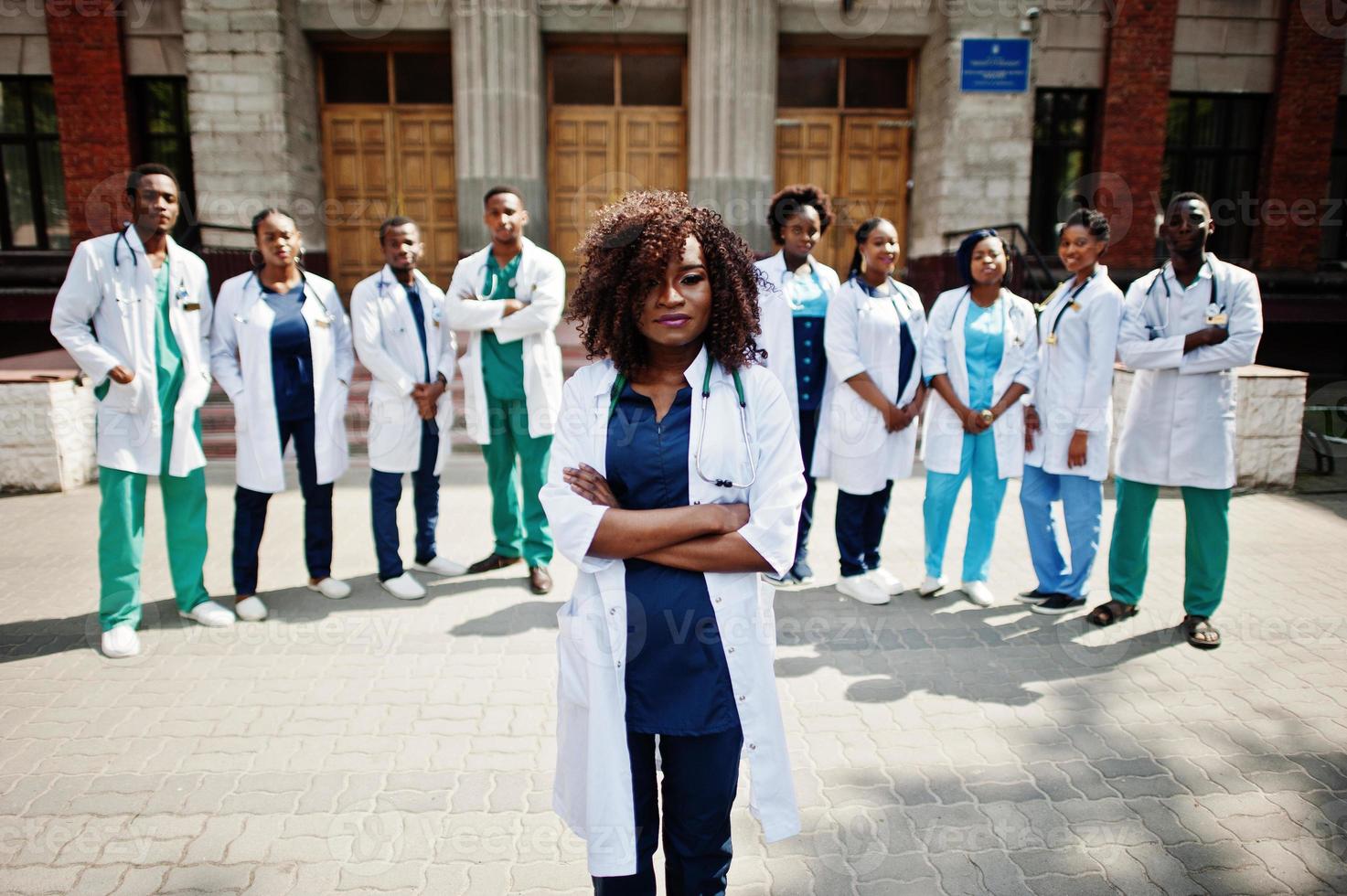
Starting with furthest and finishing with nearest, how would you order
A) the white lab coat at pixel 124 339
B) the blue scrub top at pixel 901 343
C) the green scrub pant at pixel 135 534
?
the blue scrub top at pixel 901 343 → the green scrub pant at pixel 135 534 → the white lab coat at pixel 124 339

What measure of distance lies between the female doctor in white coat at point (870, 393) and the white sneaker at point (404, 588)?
101 inches

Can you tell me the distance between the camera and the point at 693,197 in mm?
12719

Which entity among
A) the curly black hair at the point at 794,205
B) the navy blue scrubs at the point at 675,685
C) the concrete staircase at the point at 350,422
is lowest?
the concrete staircase at the point at 350,422

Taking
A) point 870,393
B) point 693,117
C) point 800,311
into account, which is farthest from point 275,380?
point 693,117

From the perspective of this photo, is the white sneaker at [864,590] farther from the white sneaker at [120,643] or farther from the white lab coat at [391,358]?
the white sneaker at [120,643]

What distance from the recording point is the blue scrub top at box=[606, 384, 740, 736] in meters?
2.21

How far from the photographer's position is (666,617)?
2223 mm

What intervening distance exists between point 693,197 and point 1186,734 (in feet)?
34.1

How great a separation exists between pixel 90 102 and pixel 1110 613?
14.6 meters

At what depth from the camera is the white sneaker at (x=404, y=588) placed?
209 inches

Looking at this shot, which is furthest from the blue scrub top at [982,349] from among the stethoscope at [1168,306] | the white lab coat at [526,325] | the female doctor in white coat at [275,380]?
the female doctor in white coat at [275,380]

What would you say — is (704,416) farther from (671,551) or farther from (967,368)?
(967,368)

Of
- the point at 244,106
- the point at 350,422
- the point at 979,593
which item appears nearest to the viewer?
the point at 979,593

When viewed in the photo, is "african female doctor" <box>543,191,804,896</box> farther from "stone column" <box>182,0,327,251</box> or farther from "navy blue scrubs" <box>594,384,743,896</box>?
"stone column" <box>182,0,327,251</box>
